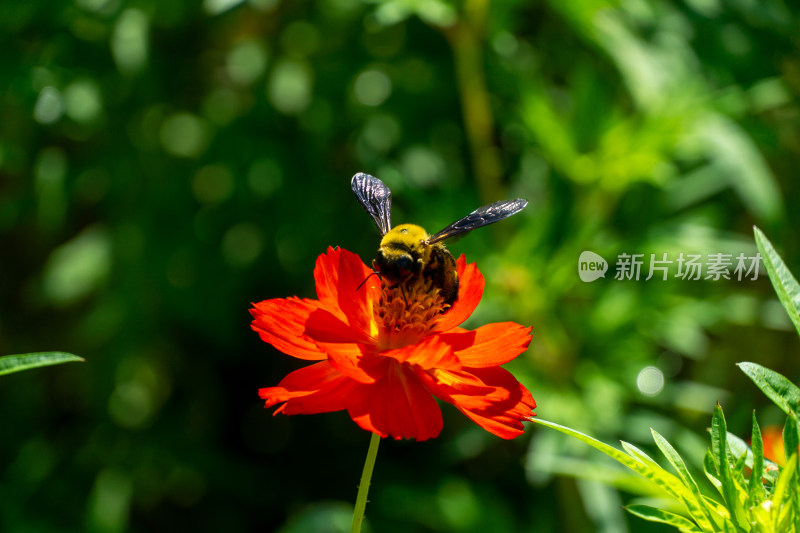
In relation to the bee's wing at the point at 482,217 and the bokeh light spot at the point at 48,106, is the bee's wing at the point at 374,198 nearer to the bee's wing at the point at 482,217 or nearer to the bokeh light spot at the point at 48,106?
the bee's wing at the point at 482,217

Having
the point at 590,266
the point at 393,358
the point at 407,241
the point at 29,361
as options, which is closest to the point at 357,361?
the point at 393,358

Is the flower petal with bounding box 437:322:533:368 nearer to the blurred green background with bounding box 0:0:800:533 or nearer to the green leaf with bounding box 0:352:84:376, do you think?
the green leaf with bounding box 0:352:84:376

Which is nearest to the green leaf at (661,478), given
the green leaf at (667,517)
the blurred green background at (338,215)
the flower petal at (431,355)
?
the green leaf at (667,517)

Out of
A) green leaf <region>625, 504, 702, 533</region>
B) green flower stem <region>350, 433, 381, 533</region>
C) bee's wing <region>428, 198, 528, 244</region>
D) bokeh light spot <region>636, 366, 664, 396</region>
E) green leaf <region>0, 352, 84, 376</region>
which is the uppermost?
green leaf <region>0, 352, 84, 376</region>

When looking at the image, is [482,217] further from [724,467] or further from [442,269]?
[724,467]

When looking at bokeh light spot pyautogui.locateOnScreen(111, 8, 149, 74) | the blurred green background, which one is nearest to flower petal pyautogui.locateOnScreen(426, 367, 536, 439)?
the blurred green background

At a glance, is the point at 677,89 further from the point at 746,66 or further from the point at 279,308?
the point at 279,308

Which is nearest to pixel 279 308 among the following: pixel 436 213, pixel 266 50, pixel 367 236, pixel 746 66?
pixel 436 213
